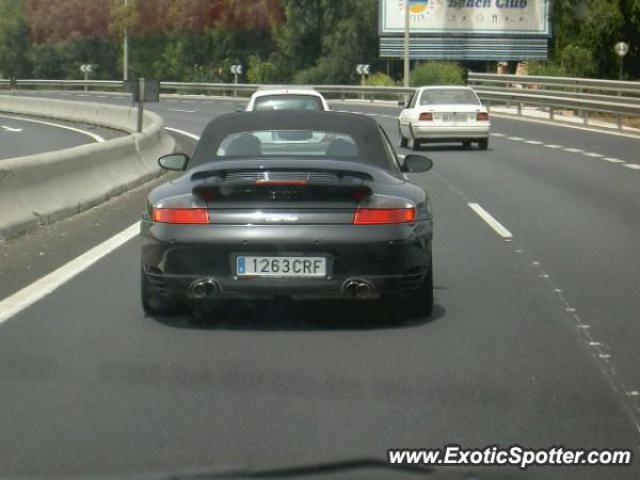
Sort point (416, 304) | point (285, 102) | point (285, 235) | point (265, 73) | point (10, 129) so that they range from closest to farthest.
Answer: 1. point (285, 235)
2. point (416, 304)
3. point (285, 102)
4. point (10, 129)
5. point (265, 73)

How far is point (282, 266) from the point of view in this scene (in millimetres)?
8281

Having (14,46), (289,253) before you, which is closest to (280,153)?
(289,253)

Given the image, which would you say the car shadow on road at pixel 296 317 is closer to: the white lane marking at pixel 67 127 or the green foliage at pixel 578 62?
the white lane marking at pixel 67 127

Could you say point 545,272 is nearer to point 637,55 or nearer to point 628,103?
point 628,103

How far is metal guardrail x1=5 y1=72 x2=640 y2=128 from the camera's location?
3678cm

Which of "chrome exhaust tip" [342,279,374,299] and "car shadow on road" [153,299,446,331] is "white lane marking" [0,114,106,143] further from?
"chrome exhaust tip" [342,279,374,299]

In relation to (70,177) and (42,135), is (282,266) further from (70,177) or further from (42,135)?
(42,135)

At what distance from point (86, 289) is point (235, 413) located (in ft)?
13.5

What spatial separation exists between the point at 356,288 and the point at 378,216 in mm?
440

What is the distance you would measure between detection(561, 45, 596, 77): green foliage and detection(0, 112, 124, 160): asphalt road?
2049 cm

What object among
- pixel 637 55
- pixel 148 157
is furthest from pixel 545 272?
pixel 637 55

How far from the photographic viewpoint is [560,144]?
31125 millimetres

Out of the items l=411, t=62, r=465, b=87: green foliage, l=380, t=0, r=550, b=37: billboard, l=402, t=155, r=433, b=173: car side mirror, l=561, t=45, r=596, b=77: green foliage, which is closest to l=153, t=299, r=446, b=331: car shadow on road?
l=402, t=155, r=433, b=173: car side mirror

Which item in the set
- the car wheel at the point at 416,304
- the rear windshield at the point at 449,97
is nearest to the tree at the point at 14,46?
the rear windshield at the point at 449,97
